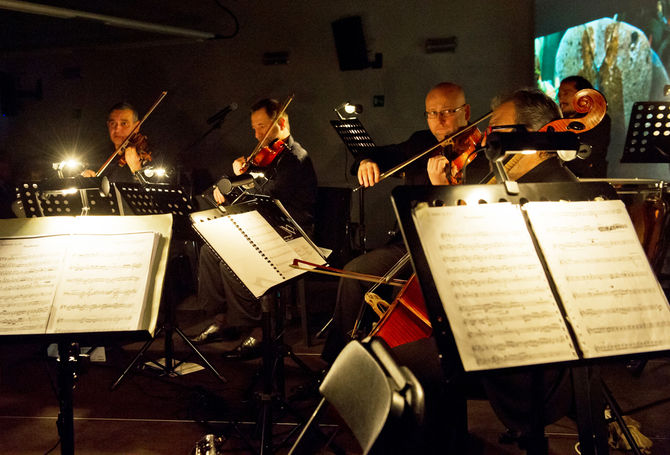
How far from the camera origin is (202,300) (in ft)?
11.0

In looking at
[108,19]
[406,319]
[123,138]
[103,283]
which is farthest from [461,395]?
[108,19]

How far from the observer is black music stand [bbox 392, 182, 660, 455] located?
1040 mm

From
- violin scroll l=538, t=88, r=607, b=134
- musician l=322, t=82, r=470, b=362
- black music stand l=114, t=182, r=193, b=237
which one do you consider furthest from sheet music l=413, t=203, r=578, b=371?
black music stand l=114, t=182, r=193, b=237

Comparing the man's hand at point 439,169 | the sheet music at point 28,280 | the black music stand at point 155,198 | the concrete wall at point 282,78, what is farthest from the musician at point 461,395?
the concrete wall at point 282,78

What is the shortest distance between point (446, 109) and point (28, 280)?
2.24 m

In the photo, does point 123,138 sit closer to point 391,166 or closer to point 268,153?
point 268,153

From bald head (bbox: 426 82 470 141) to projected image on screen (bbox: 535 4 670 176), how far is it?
1922mm

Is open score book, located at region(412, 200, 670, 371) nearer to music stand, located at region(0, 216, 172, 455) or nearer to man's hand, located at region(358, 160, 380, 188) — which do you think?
music stand, located at region(0, 216, 172, 455)

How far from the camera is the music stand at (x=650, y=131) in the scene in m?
2.93

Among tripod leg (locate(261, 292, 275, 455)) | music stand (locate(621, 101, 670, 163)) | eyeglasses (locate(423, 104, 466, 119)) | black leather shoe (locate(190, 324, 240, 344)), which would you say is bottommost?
black leather shoe (locate(190, 324, 240, 344))

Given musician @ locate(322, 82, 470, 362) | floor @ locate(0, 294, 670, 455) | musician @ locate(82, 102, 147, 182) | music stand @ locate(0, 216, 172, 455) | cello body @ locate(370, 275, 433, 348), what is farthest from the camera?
musician @ locate(82, 102, 147, 182)

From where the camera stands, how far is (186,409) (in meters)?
2.40

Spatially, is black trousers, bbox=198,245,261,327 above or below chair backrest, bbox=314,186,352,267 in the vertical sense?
below

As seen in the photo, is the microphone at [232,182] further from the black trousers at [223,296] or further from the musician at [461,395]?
the musician at [461,395]
